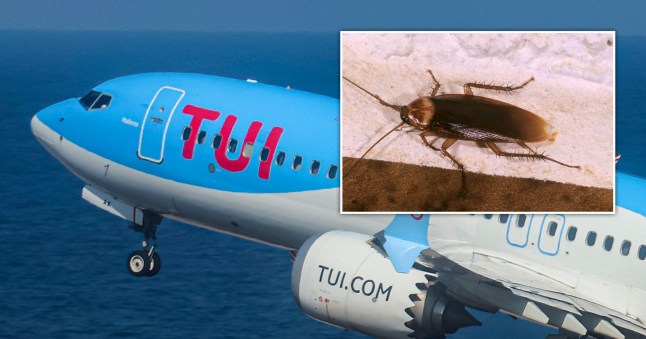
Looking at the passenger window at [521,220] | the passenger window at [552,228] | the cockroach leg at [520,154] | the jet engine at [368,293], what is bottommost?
the jet engine at [368,293]

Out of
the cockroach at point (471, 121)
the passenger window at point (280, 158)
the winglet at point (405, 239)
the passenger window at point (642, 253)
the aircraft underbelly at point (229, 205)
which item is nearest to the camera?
the cockroach at point (471, 121)

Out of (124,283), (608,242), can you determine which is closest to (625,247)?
(608,242)

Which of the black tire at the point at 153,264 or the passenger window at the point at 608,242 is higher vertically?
the passenger window at the point at 608,242

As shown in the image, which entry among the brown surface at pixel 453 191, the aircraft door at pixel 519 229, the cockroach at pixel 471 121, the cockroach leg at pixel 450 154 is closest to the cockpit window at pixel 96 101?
the aircraft door at pixel 519 229

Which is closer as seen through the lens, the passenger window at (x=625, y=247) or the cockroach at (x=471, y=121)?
the cockroach at (x=471, y=121)

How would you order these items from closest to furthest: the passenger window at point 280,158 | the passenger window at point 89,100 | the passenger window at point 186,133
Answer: the passenger window at point 280,158 < the passenger window at point 186,133 < the passenger window at point 89,100

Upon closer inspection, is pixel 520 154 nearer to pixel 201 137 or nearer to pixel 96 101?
pixel 201 137

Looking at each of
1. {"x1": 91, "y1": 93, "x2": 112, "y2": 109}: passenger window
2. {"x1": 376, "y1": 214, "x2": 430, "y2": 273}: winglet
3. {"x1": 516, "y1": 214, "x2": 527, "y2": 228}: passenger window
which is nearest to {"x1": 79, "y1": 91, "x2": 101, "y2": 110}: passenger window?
{"x1": 91, "y1": 93, "x2": 112, "y2": 109}: passenger window

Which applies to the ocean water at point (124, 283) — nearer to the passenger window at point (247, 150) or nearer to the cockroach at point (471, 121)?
the passenger window at point (247, 150)

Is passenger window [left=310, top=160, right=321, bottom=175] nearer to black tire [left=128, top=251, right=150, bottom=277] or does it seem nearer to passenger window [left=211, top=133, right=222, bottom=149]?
passenger window [left=211, top=133, right=222, bottom=149]
